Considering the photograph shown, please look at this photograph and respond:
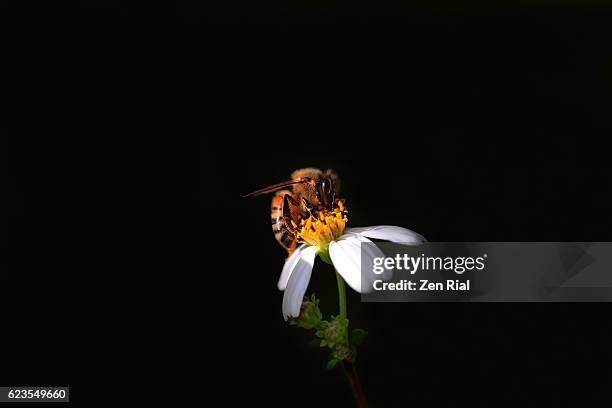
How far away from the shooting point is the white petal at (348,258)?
0.62 metres

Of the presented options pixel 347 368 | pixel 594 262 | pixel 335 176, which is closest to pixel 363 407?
pixel 347 368

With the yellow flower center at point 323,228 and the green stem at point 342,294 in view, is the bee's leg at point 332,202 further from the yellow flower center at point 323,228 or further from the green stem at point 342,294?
the green stem at point 342,294

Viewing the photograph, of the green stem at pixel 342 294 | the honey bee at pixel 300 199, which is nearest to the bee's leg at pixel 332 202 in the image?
the honey bee at pixel 300 199

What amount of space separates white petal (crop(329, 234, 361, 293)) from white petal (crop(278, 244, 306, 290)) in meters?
0.04

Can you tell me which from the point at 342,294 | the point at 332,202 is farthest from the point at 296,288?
the point at 332,202

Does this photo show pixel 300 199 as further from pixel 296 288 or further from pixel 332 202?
pixel 296 288

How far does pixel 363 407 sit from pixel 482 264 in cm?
34

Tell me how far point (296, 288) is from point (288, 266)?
5 centimetres

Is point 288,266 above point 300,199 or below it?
below

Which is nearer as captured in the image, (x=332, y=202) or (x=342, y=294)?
(x=342, y=294)

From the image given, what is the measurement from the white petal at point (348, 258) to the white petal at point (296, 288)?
0.03 meters

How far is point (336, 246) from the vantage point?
2.28ft

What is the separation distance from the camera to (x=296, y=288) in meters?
0.63

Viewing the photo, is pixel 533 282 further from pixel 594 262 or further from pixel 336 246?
pixel 336 246
